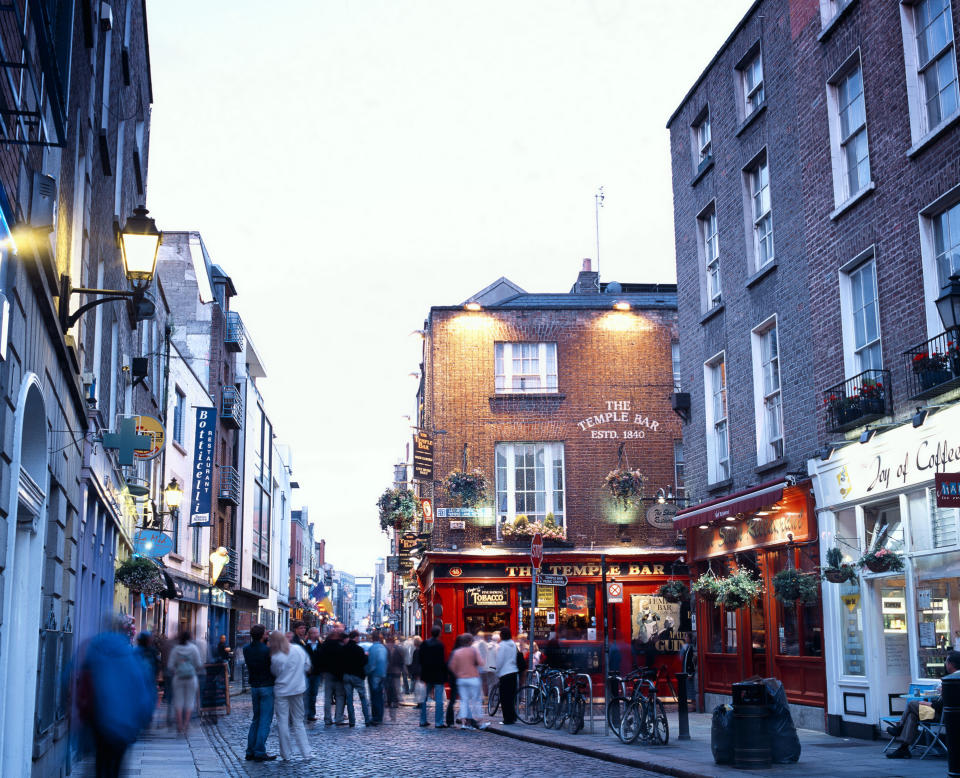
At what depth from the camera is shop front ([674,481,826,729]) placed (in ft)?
58.8

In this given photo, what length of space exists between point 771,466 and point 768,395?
1.32 m

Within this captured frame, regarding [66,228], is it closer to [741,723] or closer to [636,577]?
[741,723]

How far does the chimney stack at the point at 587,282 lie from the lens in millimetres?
41250

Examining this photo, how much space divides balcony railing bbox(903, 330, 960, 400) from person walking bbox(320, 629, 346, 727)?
11077 millimetres

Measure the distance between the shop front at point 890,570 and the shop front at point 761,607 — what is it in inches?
25.9

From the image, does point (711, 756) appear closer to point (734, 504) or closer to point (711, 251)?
point (734, 504)

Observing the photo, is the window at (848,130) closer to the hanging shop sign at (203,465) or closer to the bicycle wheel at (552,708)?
the bicycle wheel at (552,708)

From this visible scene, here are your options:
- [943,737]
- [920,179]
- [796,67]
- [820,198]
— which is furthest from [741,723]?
[796,67]

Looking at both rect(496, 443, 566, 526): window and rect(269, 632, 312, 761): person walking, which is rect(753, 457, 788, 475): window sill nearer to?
rect(269, 632, 312, 761): person walking

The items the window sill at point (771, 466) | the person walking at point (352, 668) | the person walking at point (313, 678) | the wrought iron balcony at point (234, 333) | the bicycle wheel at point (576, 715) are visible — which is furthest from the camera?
the wrought iron balcony at point (234, 333)

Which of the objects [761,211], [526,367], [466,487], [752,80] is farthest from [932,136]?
[526,367]

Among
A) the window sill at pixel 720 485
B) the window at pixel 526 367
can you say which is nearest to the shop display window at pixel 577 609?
the window at pixel 526 367

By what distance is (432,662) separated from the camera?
67.9 feet

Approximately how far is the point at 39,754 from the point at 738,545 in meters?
13.8
